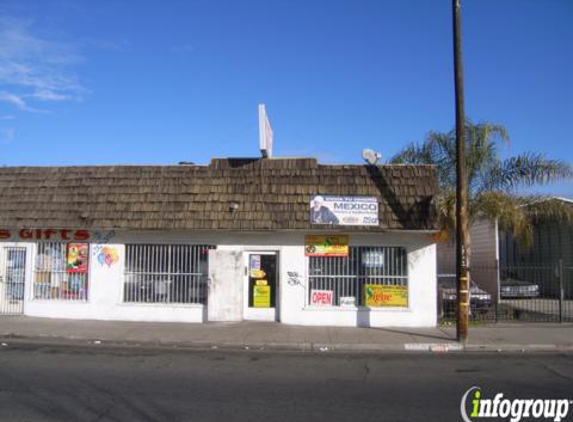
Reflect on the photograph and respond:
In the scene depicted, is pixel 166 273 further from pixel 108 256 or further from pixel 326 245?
pixel 326 245

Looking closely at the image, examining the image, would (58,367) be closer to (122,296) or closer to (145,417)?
(145,417)

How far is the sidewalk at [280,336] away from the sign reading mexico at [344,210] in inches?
109

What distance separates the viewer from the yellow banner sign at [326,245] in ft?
50.1

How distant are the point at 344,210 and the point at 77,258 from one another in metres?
7.61

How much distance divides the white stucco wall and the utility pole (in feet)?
7.00

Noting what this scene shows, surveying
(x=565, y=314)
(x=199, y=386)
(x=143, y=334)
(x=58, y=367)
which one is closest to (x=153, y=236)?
(x=143, y=334)

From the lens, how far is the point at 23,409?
6.86 meters

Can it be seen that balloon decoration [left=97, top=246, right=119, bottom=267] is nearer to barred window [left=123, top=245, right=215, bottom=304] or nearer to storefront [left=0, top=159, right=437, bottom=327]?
storefront [left=0, top=159, right=437, bottom=327]

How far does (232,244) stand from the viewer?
51.2ft

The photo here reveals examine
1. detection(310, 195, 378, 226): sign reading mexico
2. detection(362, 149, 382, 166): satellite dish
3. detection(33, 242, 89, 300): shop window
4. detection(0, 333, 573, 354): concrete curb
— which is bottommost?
detection(0, 333, 573, 354): concrete curb

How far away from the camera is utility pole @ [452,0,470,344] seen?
42.1 feet

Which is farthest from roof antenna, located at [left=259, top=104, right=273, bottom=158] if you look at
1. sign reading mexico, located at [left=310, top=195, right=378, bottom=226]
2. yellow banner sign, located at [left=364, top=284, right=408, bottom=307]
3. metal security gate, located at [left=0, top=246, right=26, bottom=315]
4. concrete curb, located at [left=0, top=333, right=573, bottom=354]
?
metal security gate, located at [left=0, top=246, right=26, bottom=315]

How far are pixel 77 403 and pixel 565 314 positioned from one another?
1602 cm

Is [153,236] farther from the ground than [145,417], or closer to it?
farther from the ground
